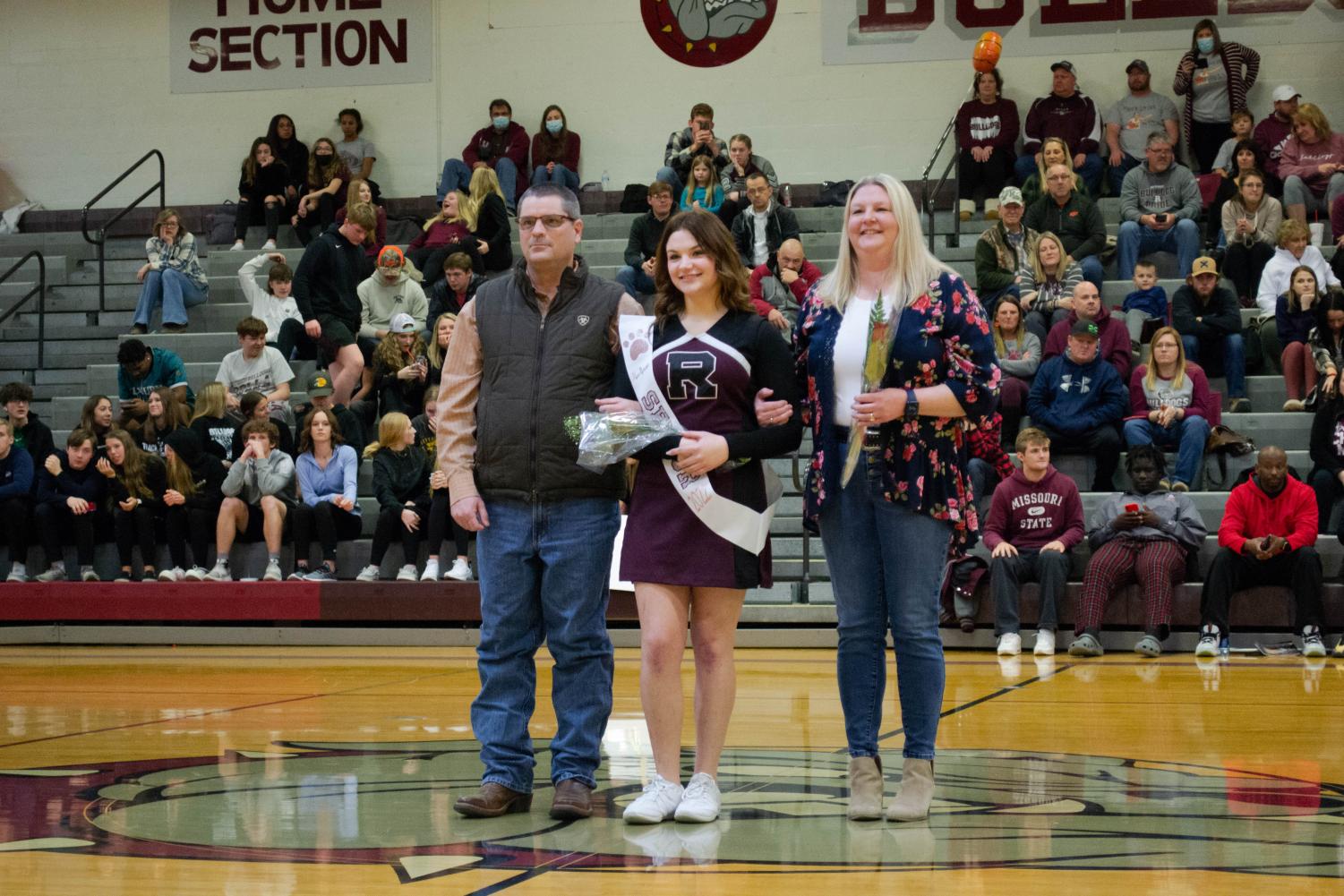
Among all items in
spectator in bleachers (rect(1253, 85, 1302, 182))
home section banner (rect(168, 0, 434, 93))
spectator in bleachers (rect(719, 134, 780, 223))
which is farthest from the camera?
home section banner (rect(168, 0, 434, 93))

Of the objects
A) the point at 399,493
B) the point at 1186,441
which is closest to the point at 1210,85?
the point at 1186,441

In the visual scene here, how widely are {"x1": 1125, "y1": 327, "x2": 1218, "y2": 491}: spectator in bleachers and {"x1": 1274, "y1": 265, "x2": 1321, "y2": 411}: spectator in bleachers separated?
78 centimetres

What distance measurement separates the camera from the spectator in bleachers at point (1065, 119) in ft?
47.9

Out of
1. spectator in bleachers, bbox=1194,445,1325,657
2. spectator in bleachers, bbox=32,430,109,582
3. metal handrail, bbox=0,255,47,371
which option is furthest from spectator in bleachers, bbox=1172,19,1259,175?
metal handrail, bbox=0,255,47,371

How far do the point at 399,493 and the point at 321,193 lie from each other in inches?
228

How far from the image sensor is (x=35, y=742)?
5508mm

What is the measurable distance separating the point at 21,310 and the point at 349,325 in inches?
188

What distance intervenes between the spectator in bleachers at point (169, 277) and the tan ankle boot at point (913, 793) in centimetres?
1165

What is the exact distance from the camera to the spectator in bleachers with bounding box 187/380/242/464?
11398 millimetres

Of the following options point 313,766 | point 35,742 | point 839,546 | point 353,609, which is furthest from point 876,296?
point 353,609

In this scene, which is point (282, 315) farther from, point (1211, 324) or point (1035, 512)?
point (1211, 324)

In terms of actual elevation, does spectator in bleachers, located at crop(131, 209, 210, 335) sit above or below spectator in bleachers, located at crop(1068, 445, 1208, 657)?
above

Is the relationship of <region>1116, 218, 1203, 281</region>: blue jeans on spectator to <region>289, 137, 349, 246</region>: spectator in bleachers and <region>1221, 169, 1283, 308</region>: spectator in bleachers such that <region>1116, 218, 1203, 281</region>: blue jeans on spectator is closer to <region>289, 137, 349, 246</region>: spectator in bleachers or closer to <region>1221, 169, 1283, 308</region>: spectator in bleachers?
<region>1221, 169, 1283, 308</region>: spectator in bleachers

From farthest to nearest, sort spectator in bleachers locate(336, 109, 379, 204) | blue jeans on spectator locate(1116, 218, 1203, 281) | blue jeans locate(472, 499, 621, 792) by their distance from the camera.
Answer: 1. spectator in bleachers locate(336, 109, 379, 204)
2. blue jeans on spectator locate(1116, 218, 1203, 281)
3. blue jeans locate(472, 499, 621, 792)
